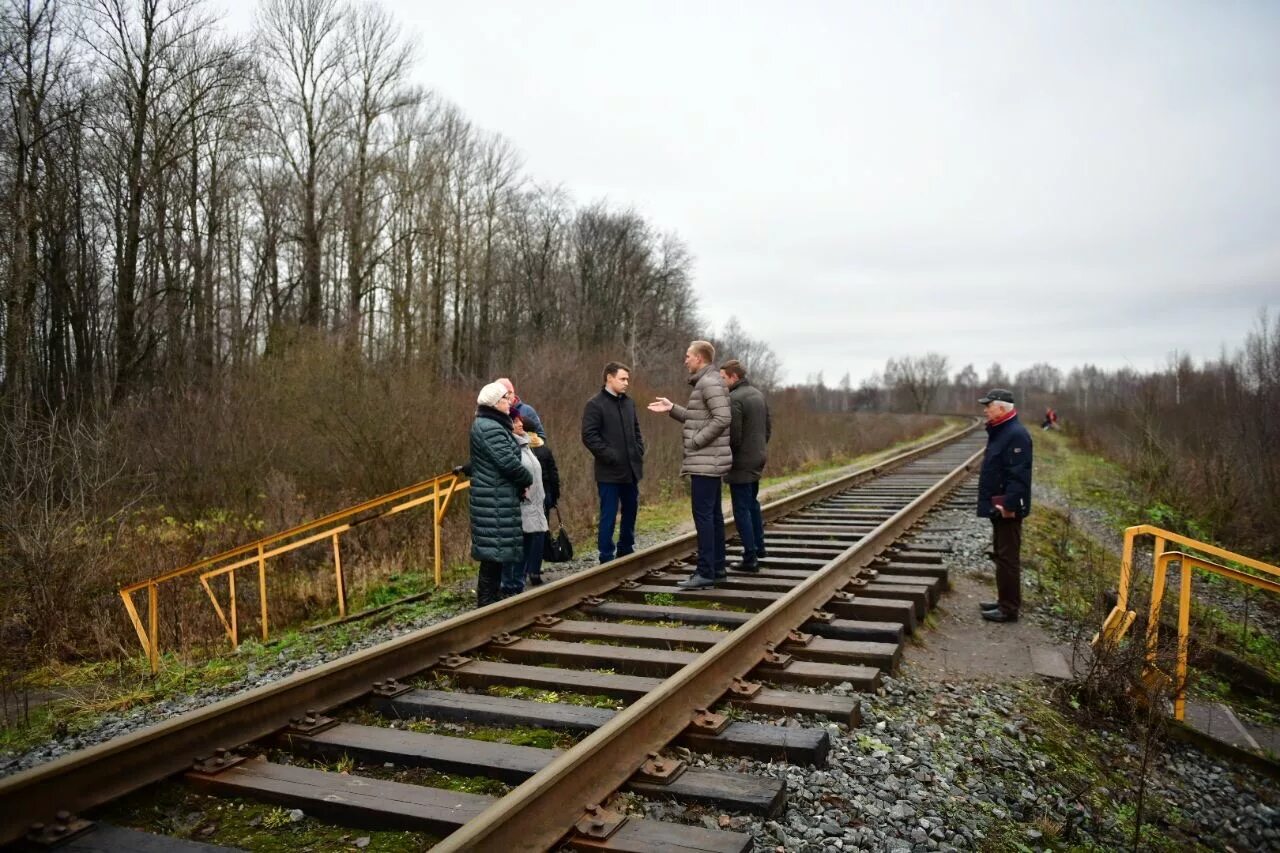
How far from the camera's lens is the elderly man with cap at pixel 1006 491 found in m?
7.32

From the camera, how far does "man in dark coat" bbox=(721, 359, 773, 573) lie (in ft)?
26.9

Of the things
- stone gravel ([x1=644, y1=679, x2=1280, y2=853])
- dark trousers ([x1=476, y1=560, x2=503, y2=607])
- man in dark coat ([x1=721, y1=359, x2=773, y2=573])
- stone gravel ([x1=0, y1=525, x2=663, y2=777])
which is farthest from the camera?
man in dark coat ([x1=721, y1=359, x2=773, y2=573])

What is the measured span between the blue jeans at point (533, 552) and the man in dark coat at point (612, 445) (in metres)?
0.67

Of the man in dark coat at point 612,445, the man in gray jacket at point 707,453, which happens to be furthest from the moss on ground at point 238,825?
the man in dark coat at point 612,445

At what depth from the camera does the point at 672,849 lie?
3.16m

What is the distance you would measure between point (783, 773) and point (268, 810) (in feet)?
7.00

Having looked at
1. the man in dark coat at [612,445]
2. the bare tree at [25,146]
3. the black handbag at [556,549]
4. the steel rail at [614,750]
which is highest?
the bare tree at [25,146]

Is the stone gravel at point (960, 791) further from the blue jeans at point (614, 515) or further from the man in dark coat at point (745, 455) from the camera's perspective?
the blue jeans at point (614, 515)

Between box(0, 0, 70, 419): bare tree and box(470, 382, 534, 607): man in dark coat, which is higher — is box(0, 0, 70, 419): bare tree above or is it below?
above

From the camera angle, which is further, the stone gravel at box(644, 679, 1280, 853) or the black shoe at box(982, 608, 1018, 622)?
the black shoe at box(982, 608, 1018, 622)

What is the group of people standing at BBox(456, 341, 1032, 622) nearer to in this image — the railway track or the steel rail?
the railway track

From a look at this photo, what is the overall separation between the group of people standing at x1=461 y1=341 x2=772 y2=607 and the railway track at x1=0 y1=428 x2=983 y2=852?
2.09 ft

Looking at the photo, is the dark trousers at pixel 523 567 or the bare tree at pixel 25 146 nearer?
the dark trousers at pixel 523 567

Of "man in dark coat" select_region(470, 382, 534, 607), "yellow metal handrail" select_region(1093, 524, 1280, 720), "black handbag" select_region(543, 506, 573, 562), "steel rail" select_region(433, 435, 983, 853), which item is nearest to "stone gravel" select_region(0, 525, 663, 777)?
"man in dark coat" select_region(470, 382, 534, 607)
